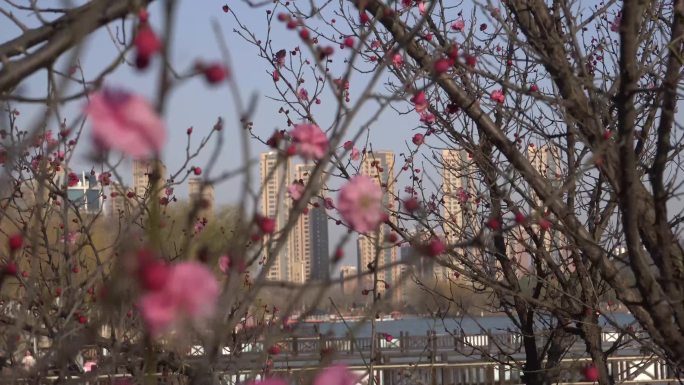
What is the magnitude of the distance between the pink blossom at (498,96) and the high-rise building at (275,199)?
138cm

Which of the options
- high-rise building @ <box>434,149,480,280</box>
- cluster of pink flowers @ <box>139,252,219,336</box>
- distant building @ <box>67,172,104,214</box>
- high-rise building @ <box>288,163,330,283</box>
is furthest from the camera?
high-rise building @ <box>434,149,480,280</box>

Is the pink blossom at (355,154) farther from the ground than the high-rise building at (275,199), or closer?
farther from the ground

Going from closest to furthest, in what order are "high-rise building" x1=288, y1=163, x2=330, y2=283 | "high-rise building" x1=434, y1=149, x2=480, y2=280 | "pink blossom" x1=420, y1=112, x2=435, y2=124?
"high-rise building" x1=288, y1=163, x2=330, y2=283, "pink blossom" x1=420, y1=112, x2=435, y2=124, "high-rise building" x1=434, y1=149, x2=480, y2=280

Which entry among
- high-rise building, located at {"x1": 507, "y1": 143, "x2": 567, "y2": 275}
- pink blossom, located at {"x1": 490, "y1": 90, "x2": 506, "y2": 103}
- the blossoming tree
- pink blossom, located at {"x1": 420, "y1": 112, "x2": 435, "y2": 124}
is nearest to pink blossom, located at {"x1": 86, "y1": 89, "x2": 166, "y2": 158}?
the blossoming tree

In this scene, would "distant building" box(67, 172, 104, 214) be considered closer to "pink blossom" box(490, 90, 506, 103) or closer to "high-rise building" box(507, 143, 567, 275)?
"pink blossom" box(490, 90, 506, 103)

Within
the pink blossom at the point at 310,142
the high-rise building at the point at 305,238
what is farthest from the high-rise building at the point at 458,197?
the pink blossom at the point at 310,142

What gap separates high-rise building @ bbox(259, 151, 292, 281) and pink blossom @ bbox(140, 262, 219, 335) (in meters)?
0.44

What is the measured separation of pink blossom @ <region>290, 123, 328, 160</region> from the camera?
1614 mm

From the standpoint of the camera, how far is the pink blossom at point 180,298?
0.88m

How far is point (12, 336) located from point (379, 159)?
4487 mm

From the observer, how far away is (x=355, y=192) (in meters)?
1.58

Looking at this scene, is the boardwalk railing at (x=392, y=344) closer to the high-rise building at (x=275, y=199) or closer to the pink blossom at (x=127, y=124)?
the high-rise building at (x=275, y=199)

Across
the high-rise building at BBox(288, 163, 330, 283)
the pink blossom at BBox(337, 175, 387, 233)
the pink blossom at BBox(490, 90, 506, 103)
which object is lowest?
the pink blossom at BBox(337, 175, 387, 233)

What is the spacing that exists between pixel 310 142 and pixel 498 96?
2.80 metres
